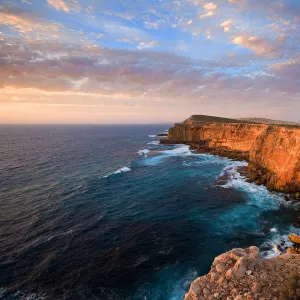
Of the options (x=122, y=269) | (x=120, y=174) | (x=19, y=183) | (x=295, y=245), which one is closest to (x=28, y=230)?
(x=122, y=269)

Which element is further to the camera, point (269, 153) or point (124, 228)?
point (269, 153)

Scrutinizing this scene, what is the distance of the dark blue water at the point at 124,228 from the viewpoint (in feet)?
75.3

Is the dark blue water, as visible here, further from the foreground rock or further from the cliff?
the foreground rock

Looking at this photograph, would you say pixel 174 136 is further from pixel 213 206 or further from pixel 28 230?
pixel 28 230

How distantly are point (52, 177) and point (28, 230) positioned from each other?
25.0 m

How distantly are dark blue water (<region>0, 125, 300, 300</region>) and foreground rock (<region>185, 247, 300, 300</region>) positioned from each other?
28.2ft

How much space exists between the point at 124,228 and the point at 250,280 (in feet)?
72.0

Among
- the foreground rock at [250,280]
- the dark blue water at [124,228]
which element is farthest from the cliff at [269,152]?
the foreground rock at [250,280]

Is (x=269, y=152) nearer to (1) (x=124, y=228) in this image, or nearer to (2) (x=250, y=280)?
(1) (x=124, y=228)

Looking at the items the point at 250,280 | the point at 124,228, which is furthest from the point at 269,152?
the point at 250,280

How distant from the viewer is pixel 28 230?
32375 millimetres

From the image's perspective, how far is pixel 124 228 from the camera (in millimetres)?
32688

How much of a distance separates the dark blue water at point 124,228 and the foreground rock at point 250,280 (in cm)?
861

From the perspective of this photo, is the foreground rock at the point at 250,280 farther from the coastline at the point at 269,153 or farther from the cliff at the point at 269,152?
the cliff at the point at 269,152
